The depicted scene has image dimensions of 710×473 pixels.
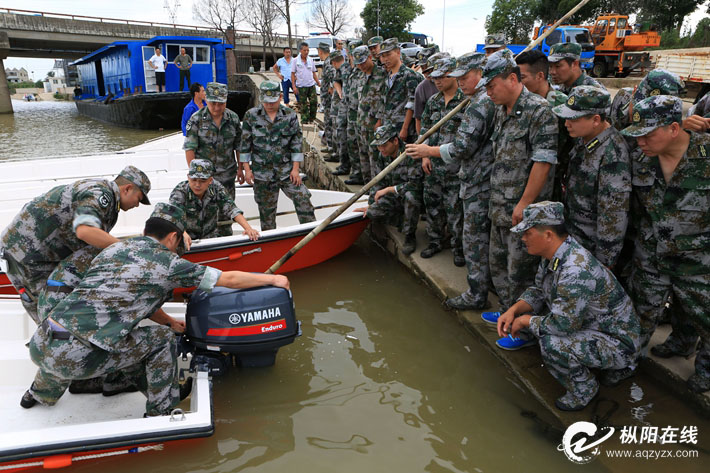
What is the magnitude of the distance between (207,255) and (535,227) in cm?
308

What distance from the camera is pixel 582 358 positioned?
2602mm

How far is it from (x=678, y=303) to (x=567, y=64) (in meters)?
1.96

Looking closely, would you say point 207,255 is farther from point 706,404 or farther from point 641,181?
point 706,404

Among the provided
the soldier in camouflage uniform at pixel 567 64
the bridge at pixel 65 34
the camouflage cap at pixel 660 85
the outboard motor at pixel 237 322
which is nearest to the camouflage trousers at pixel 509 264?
the camouflage cap at pixel 660 85

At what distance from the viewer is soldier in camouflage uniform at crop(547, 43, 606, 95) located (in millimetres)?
3658

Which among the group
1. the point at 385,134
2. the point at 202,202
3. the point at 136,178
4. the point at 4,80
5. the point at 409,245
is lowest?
the point at 409,245

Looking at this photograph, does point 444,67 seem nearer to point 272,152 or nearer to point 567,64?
point 567,64

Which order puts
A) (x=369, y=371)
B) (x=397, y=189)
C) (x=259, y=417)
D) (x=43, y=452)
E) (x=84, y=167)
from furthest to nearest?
(x=84, y=167) → (x=397, y=189) → (x=369, y=371) → (x=259, y=417) → (x=43, y=452)

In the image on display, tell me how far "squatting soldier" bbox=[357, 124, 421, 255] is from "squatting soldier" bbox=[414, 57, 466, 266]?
0.21 meters

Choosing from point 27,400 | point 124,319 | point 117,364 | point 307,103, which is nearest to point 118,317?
point 124,319

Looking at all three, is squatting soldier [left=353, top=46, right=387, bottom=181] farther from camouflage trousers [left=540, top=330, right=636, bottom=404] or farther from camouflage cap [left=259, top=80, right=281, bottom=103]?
camouflage trousers [left=540, top=330, right=636, bottom=404]

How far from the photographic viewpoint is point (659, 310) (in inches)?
109

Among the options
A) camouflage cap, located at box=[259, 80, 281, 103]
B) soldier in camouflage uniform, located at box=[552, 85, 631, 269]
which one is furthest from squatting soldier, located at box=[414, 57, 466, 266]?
camouflage cap, located at box=[259, 80, 281, 103]

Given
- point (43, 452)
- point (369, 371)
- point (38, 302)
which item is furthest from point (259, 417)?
point (38, 302)
